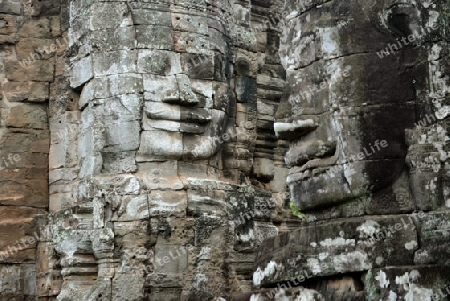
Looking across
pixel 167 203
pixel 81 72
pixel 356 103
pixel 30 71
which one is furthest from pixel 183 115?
pixel 356 103

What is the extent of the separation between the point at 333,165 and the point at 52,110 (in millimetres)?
7322

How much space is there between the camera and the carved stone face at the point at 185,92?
12.5 meters

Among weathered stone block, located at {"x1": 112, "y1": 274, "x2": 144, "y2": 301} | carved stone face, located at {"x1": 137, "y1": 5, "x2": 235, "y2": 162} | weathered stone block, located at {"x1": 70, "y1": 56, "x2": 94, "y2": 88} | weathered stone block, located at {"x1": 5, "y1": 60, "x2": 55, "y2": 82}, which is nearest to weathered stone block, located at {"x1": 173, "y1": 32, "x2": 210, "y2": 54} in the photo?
carved stone face, located at {"x1": 137, "y1": 5, "x2": 235, "y2": 162}

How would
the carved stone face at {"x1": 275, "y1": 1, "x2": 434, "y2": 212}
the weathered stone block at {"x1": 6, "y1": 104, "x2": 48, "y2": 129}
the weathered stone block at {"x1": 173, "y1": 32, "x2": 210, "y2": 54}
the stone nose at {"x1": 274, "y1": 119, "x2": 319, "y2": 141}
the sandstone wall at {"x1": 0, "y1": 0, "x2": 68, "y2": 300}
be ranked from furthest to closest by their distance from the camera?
the weathered stone block at {"x1": 6, "y1": 104, "x2": 48, "y2": 129}
the sandstone wall at {"x1": 0, "y1": 0, "x2": 68, "y2": 300}
the weathered stone block at {"x1": 173, "y1": 32, "x2": 210, "y2": 54}
the stone nose at {"x1": 274, "y1": 119, "x2": 319, "y2": 141}
the carved stone face at {"x1": 275, "y1": 1, "x2": 434, "y2": 212}

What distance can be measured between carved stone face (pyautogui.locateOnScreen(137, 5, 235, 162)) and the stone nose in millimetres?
4919

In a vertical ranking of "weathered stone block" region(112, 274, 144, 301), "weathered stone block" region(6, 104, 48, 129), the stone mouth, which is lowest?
"weathered stone block" region(112, 274, 144, 301)

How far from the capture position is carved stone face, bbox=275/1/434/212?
23.6 ft

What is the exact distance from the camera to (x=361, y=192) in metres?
7.18

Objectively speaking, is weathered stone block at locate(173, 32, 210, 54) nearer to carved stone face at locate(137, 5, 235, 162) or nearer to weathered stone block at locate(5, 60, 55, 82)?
carved stone face at locate(137, 5, 235, 162)

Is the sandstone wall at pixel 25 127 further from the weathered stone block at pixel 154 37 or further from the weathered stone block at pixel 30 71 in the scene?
the weathered stone block at pixel 154 37

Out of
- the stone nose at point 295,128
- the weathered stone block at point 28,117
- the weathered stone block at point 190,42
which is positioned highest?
the weathered stone block at point 190,42

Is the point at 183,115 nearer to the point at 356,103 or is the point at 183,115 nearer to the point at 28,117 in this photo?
the point at 28,117

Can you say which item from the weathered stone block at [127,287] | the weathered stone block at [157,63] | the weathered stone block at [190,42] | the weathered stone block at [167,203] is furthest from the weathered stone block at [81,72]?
the weathered stone block at [127,287]

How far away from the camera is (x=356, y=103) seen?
23.9 ft
